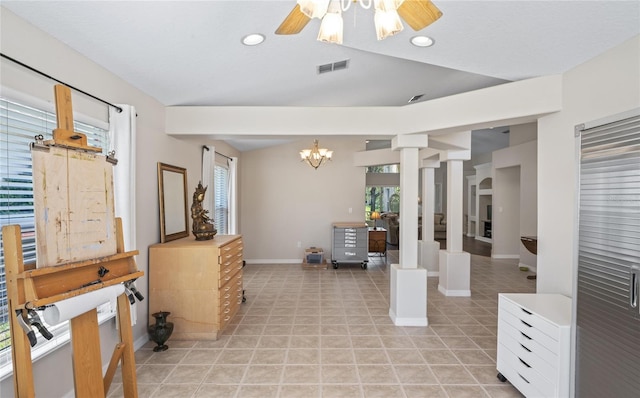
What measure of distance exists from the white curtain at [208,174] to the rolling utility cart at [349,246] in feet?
8.87

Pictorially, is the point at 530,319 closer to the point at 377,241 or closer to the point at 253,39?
the point at 253,39

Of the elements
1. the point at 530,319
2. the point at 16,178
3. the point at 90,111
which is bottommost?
the point at 530,319

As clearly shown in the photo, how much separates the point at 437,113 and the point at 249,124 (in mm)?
2074

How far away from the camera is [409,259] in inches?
146

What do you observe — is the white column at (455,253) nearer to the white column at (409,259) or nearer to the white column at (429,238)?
the white column at (429,238)

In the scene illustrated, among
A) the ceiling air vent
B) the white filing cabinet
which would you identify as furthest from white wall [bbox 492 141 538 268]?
the ceiling air vent

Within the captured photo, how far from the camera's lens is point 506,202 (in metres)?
8.30

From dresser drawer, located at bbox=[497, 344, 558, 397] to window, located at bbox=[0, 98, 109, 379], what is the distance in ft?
10.5

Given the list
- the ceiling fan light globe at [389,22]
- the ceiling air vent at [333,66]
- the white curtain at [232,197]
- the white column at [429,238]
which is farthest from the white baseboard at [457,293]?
the ceiling fan light globe at [389,22]

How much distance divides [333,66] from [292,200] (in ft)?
13.8

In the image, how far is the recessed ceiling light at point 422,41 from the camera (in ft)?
7.98

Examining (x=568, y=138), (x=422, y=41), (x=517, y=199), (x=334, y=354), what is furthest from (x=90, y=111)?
(x=517, y=199)

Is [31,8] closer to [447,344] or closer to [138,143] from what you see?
[138,143]

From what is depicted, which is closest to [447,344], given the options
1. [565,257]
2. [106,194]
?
[565,257]
